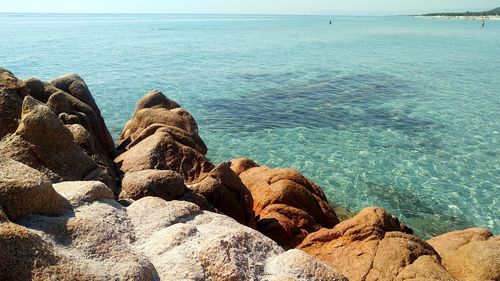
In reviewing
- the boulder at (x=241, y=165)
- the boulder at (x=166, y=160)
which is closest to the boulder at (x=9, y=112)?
the boulder at (x=166, y=160)

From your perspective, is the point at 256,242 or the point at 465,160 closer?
the point at 256,242

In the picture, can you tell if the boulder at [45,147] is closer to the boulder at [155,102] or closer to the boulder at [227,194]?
the boulder at [227,194]

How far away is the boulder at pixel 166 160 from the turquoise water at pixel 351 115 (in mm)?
6976

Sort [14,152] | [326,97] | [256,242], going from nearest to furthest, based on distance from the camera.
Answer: [256,242]
[14,152]
[326,97]

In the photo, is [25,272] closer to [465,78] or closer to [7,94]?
[7,94]

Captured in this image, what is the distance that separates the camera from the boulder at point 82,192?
675 centimetres

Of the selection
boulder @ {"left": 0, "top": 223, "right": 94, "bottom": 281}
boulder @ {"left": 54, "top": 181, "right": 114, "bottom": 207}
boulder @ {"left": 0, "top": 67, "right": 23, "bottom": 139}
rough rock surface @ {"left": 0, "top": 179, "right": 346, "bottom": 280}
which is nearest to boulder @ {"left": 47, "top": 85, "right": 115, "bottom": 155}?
boulder @ {"left": 0, "top": 67, "right": 23, "bottom": 139}

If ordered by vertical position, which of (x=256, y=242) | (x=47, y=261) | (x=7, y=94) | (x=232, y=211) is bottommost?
(x=232, y=211)

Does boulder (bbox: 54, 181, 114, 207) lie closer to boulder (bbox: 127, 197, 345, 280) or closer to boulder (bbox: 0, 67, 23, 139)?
boulder (bbox: 127, 197, 345, 280)

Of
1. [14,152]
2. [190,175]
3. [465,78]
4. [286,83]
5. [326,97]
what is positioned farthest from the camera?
[465,78]

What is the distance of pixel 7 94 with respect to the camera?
10.8 meters

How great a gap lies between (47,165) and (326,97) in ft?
88.7

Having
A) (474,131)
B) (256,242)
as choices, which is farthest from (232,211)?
(474,131)

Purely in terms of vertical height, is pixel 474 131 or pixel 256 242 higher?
pixel 256 242
